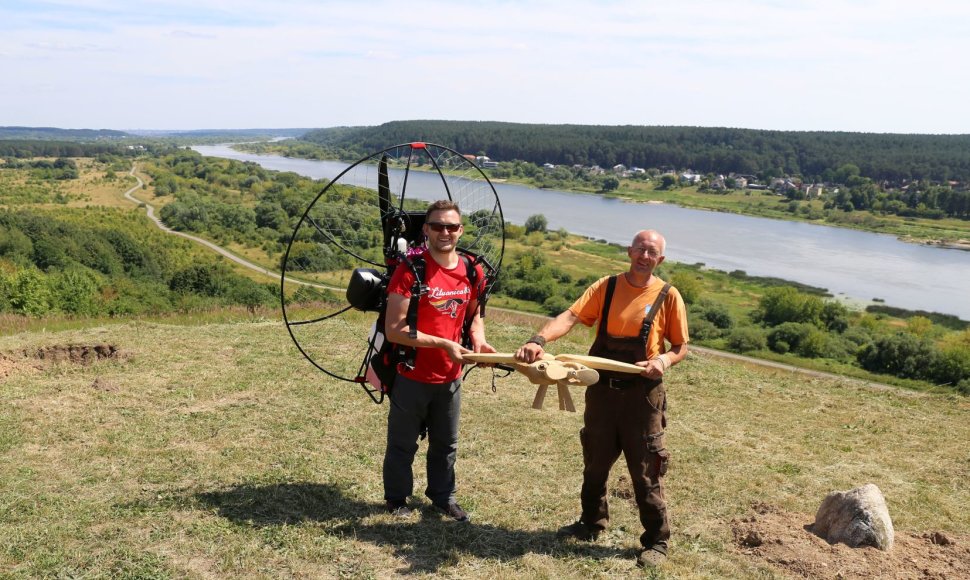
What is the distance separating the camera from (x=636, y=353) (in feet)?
15.6

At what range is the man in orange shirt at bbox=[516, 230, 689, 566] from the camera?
471cm

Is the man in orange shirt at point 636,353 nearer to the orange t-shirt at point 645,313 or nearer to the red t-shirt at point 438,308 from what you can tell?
the orange t-shirt at point 645,313

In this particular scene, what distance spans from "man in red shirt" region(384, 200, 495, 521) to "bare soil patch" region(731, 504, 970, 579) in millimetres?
2300

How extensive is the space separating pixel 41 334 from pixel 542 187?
115 meters

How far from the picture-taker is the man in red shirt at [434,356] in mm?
4738

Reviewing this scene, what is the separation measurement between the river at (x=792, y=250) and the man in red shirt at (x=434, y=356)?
172 ft

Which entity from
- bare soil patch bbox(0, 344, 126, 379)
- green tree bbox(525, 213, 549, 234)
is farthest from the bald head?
green tree bbox(525, 213, 549, 234)

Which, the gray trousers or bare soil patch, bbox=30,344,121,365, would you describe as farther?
bare soil patch, bbox=30,344,121,365

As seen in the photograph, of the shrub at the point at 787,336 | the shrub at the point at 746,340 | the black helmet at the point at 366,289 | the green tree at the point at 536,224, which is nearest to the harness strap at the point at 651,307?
the black helmet at the point at 366,289

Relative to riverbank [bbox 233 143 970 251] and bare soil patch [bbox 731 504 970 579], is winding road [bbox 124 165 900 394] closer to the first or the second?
bare soil patch [bbox 731 504 970 579]

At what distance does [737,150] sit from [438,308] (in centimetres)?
15701

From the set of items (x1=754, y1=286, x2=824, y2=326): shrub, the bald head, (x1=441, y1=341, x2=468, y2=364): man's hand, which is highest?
the bald head

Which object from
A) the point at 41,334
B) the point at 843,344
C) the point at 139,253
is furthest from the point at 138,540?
the point at 139,253

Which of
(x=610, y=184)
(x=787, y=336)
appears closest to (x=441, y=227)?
(x=787, y=336)
